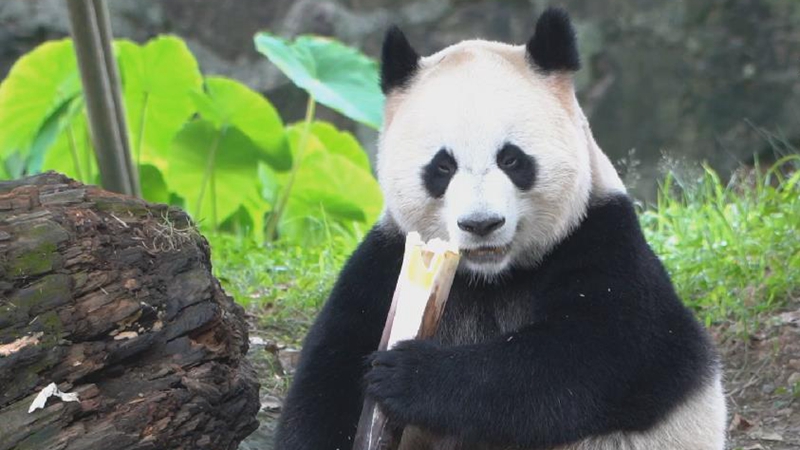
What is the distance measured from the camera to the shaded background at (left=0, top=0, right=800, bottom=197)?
8664 millimetres

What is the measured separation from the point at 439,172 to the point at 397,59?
51cm

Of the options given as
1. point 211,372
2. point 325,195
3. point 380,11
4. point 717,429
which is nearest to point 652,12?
point 380,11

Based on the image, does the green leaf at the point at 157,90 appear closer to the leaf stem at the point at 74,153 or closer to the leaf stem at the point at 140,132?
the leaf stem at the point at 140,132

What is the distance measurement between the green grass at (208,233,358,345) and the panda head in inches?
71.6

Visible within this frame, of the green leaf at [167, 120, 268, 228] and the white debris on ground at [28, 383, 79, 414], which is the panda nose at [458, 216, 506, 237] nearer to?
the white debris on ground at [28, 383, 79, 414]

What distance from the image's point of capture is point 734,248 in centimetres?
608

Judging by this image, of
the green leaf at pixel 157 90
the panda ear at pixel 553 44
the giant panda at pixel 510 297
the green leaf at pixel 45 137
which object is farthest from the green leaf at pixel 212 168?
the panda ear at pixel 553 44

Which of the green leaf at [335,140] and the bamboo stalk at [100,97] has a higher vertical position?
the bamboo stalk at [100,97]

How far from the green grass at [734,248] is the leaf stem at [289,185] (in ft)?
6.99

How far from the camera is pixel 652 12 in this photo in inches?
348

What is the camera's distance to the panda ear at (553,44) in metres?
3.82

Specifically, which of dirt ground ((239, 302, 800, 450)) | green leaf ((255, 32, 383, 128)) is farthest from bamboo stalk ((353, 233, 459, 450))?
green leaf ((255, 32, 383, 128))

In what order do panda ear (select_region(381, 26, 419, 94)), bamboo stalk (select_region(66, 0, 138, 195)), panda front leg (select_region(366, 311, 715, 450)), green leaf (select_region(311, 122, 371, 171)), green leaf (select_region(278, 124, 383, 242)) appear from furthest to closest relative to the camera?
green leaf (select_region(311, 122, 371, 171)) → green leaf (select_region(278, 124, 383, 242)) → bamboo stalk (select_region(66, 0, 138, 195)) → panda ear (select_region(381, 26, 419, 94)) → panda front leg (select_region(366, 311, 715, 450))

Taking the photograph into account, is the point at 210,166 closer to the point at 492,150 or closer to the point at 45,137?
the point at 45,137
